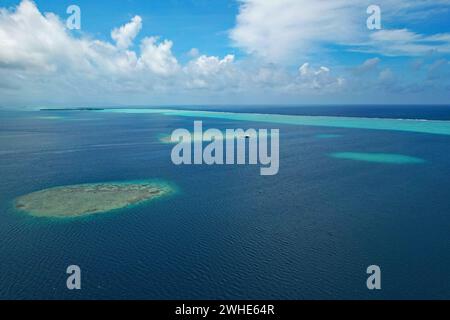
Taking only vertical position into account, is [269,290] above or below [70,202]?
below

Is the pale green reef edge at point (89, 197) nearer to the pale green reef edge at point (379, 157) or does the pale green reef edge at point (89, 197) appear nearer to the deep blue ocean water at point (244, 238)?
the deep blue ocean water at point (244, 238)

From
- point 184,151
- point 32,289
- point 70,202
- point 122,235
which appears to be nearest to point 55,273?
point 32,289

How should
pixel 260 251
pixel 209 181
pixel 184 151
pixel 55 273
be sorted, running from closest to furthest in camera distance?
pixel 55 273, pixel 260 251, pixel 209 181, pixel 184 151

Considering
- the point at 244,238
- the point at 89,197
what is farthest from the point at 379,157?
the point at 89,197

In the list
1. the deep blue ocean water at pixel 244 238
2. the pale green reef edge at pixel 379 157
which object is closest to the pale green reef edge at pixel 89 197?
the deep blue ocean water at pixel 244 238

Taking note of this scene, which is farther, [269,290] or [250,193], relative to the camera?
[250,193]

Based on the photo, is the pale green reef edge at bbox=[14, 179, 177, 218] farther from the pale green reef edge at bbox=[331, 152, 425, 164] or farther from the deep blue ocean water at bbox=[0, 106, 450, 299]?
the pale green reef edge at bbox=[331, 152, 425, 164]

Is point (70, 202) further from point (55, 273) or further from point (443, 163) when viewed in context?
point (443, 163)
